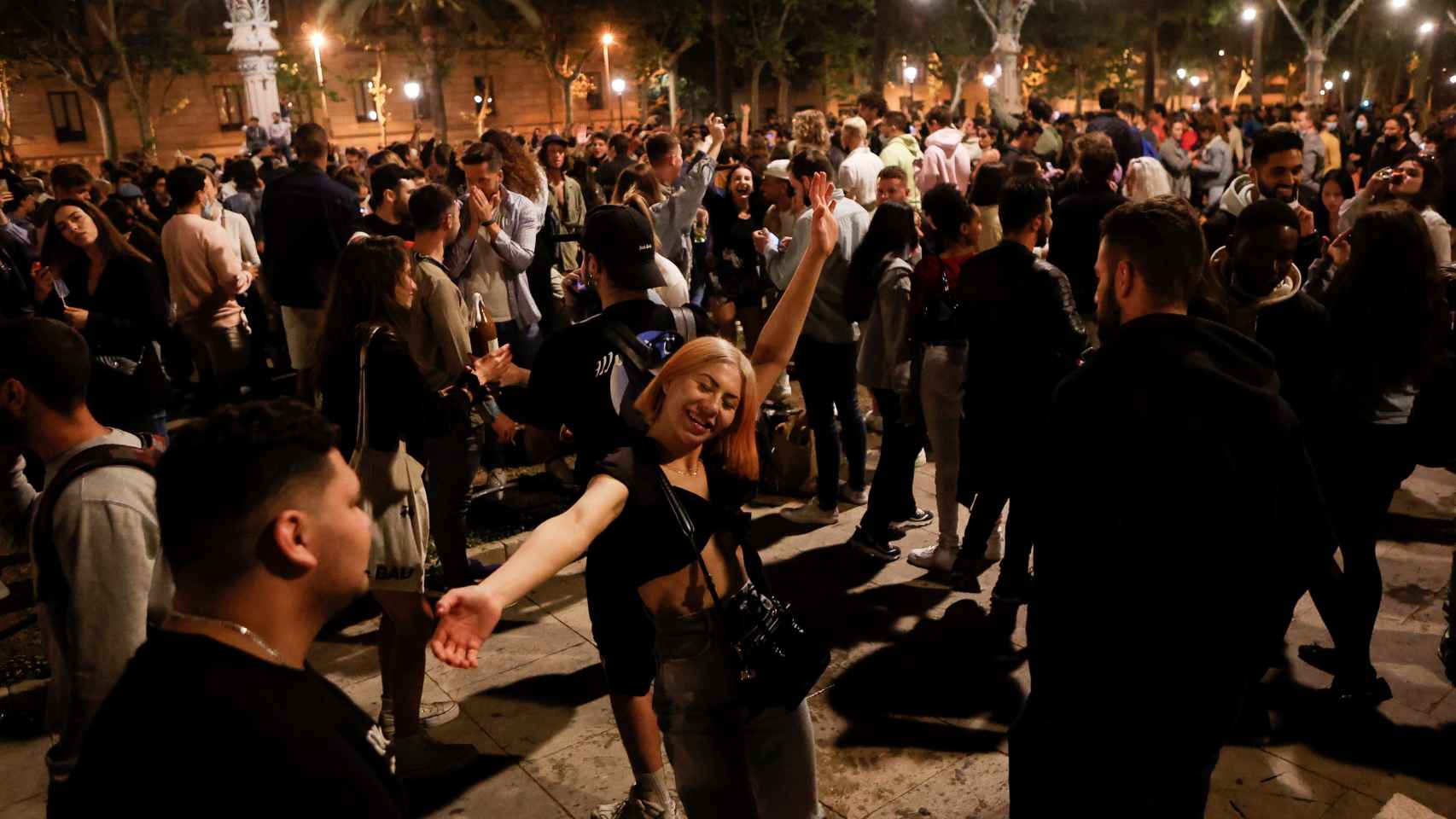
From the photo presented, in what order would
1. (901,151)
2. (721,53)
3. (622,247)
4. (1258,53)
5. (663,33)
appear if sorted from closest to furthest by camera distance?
(622,247), (901,151), (721,53), (1258,53), (663,33)

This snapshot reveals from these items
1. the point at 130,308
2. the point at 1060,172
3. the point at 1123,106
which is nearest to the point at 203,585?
the point at 130,308

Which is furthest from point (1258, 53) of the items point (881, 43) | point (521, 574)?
point (521, 574)

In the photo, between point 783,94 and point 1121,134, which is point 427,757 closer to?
point 1121,134

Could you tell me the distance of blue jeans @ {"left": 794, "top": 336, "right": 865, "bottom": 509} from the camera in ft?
21.3

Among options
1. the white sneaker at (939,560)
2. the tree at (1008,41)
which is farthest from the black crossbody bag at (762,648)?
the tree at (1008,41)

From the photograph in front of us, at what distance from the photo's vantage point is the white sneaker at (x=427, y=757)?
421 cm

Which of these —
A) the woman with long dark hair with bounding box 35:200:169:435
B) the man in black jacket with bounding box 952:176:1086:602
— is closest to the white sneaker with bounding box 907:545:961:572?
the man in black jacket with bounding box 952:176:1086:602

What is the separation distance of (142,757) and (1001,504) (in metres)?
4.64

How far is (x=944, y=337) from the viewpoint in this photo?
5637mm

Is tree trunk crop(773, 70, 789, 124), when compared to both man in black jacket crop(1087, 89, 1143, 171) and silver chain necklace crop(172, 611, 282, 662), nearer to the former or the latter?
man in black jacket crop(1087, 89, 1143, 171)

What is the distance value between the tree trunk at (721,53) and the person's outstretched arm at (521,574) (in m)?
33.4

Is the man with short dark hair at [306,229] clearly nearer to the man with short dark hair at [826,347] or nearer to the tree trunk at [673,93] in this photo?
the man with short dark hair at [826,347]

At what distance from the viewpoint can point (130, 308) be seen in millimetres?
6145

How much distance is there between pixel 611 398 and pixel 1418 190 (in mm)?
5713
